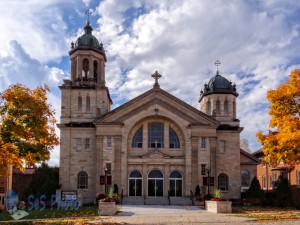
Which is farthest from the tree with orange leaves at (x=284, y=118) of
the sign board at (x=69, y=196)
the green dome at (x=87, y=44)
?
the green dome at (x=87, y=44)

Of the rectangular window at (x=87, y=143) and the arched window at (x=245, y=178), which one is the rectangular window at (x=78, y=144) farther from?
the arched window at (x=245, y=178)

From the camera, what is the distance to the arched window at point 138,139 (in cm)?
4697

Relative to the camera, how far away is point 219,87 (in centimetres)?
5138

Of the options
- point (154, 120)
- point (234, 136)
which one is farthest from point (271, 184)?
point (154, 120)

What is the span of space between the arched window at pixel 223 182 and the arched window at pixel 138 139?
909cm

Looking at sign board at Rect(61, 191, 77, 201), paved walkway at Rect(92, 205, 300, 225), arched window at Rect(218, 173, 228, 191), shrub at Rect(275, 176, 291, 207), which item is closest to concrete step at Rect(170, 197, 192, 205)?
arched window at Rect(218, 173, 228, 191)

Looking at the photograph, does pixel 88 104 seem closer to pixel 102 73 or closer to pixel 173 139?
pixel 102 73

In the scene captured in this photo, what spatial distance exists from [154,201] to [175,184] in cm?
366

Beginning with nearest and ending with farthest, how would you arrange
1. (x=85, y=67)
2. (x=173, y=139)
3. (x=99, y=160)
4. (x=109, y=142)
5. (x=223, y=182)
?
(x=99, y=160) < (x=109, y=142) < (x=173, y=139) < (x=223, y=182) < (x=85, y=67)

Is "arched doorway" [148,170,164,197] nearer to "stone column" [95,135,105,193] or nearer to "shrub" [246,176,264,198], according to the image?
"stone column" [95,135,105,193]

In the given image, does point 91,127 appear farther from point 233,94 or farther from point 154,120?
point 233,94

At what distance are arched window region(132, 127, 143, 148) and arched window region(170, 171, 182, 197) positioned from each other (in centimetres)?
457

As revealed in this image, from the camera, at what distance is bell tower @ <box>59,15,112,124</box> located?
157 feet

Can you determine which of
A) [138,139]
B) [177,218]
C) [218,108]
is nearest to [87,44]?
[138,139]
